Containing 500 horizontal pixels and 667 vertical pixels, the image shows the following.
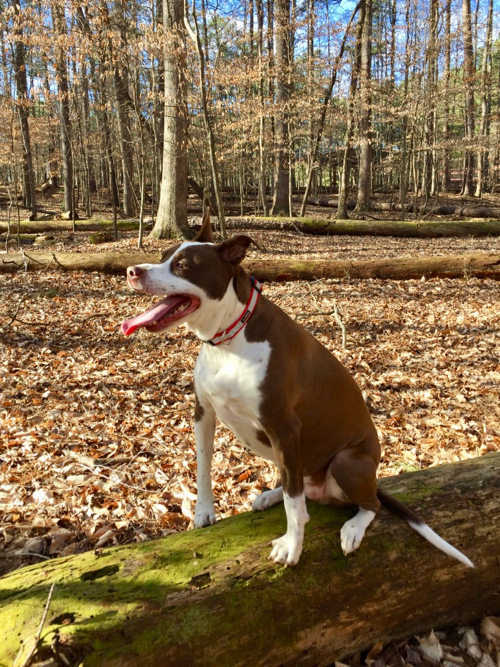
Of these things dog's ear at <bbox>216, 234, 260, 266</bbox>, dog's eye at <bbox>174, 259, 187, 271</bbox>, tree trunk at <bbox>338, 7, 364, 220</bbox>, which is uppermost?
tree trunk at <bbox>338, 7, 364, 220</bbox>

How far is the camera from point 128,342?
270 inches

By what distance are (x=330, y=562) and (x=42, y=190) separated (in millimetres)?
36399

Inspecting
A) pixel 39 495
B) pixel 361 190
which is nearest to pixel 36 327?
pixel 39 495

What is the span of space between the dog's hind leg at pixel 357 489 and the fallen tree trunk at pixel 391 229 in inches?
649

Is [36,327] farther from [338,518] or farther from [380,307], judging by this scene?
[338,518]

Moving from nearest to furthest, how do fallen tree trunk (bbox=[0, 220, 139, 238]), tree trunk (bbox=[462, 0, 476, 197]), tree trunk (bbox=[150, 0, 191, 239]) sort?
tree trunk (bbox=[150, 0, 191, 239]) < fallen tree trunk (bbox=[0, 220, 139, 238]) < tree trunk (bbox=[462, 0, 476, 197])

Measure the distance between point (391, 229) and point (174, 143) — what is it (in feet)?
30.6

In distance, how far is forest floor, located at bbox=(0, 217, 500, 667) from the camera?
332cm

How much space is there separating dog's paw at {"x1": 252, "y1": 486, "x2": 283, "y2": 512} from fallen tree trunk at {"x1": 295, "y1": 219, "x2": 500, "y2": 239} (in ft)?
53.6

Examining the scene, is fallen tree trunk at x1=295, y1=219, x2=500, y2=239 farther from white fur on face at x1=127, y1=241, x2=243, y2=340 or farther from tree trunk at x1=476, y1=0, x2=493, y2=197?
white fur on face at x1=127, y1=241, x2=243, y2=340

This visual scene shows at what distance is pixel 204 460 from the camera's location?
2.69 m

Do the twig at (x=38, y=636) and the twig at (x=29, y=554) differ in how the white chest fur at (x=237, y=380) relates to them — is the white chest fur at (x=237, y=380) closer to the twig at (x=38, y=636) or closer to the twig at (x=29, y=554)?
the twig at (x=38, y=636)

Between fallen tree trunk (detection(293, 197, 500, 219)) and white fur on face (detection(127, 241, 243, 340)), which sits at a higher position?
fallen tree trunk (detection(293, 197, 500, 219))

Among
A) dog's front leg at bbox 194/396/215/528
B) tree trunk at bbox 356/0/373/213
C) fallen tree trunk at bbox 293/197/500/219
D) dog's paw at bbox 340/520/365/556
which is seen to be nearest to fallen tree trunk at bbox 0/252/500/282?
dog's front leg at bbox 194/396/215/528
